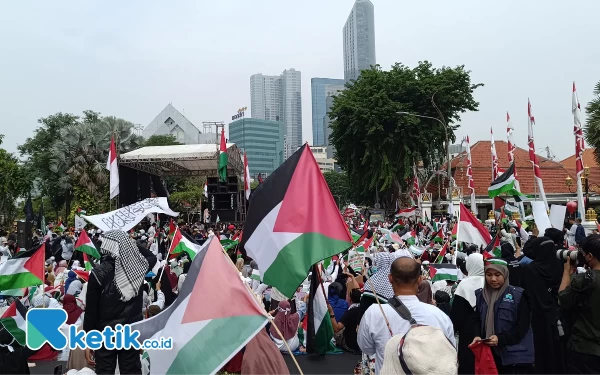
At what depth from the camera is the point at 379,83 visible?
34406 mm

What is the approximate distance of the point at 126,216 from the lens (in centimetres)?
1130

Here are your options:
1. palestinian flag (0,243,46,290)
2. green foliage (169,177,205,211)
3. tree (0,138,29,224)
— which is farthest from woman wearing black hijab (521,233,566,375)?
green foliage (169,177,205,211)

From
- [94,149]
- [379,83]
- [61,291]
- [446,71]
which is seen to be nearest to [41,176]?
[94,149]

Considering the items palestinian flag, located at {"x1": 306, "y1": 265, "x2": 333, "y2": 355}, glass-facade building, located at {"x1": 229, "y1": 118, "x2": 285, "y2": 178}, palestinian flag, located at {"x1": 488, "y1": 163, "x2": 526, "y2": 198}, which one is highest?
glass-facade building, located at {"x1": 229, "y1": 118, "x2": 285, "y2": 178}

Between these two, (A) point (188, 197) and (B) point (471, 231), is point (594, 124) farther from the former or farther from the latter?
(A) point (188, 197)

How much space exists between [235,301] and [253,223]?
1297mm

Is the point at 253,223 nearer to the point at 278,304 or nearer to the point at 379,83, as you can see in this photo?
the point at 278,304

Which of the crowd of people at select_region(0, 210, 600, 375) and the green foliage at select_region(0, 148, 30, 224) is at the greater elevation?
the green foliage at select_region(0, 148, 30, 224)

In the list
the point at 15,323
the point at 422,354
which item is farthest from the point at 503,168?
the point at 422,354

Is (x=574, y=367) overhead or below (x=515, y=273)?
below

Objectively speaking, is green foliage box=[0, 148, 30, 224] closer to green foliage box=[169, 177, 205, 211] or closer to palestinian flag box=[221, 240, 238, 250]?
green foliage box=[169, 177, 205, 211]

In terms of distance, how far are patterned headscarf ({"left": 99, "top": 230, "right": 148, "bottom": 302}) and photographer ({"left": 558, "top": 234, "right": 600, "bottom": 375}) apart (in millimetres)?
3319

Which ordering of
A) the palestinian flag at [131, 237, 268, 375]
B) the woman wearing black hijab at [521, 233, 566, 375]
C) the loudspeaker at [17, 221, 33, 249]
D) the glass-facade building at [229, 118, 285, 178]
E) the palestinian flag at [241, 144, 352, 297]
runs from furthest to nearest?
1. the glass-facade building at [229, 118, 285, 178]
2. the loudspeaker at [17, 221, 33, 249]
3. the woman wearing black hijab at [521, 233, 566, 375]
4. the palestinian flag at [241, 144, 352, 297]
5. the palestinian flag at [131, 237, 268, 375]

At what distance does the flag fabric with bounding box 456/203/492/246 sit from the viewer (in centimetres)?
971
